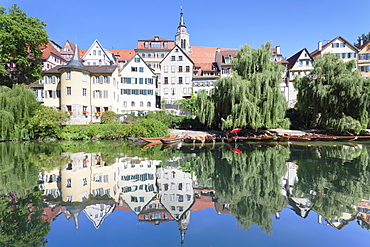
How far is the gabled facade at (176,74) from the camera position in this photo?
48312mm

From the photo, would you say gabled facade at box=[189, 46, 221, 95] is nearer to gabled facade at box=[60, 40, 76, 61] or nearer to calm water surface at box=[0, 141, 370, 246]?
gabled facade at box=[60, 40, 76, 61]

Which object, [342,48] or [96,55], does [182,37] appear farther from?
[342,48]

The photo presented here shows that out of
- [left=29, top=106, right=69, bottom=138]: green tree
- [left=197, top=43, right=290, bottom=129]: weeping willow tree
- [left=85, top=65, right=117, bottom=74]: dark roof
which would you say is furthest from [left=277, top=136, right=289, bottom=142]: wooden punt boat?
[left=85, top=65, right=117, bottom=74]: dark roof

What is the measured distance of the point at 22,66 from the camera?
37000mm

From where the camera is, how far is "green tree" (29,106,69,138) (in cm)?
2619

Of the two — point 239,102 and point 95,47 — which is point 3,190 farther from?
point 95,47

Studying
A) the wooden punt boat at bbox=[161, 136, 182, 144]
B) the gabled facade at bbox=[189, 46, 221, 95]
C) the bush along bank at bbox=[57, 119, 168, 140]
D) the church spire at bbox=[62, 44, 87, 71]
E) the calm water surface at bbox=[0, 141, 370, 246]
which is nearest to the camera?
the calm water surface at bbox=[0, 141, 370, 246]

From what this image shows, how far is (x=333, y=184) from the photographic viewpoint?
32.0 feet

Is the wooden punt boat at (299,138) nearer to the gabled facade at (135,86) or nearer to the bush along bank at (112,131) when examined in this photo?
the bush along bank at (112,131)

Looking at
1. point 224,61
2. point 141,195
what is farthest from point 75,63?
point 141,195

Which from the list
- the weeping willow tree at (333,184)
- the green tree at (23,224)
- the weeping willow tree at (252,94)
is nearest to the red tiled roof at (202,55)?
the weeping willow tree at (252,94)

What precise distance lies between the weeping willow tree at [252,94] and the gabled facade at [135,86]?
15548 millimetres

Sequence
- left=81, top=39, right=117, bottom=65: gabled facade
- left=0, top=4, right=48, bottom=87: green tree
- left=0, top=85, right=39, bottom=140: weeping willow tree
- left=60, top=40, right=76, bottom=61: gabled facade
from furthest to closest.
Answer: left=60, top=40, right=76, bottom=61: gabled facade, left=81, top=39, right=117, bottom=65: gabled facade, left=0, top=4, right=48, bottom=87: green tree, left=0, top=85, right=39, bottom=140: weeping willow tree

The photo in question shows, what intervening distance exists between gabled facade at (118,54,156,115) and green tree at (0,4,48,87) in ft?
44.4
